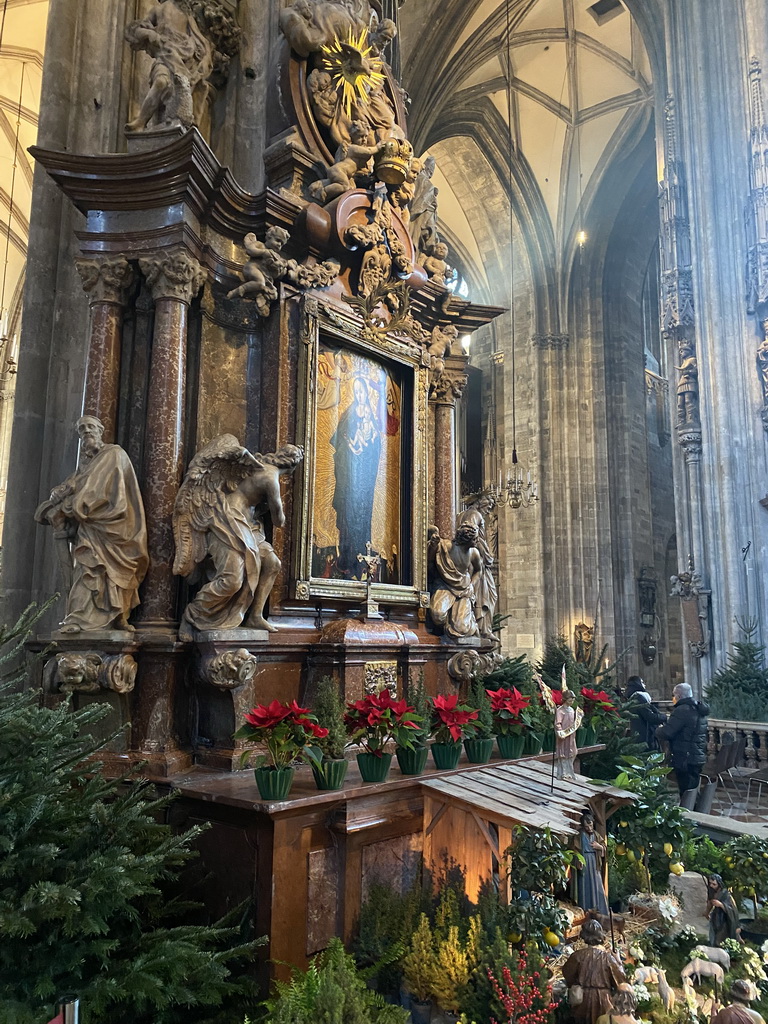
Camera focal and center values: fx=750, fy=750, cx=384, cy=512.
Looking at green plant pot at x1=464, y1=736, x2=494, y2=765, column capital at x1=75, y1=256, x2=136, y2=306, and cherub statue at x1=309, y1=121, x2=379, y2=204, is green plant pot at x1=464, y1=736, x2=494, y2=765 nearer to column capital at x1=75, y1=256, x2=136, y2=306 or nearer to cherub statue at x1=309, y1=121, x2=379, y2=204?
column capital at x1=75, y1=256, x2=136, y2=306

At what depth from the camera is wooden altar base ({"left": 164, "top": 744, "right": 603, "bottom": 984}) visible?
3645mm

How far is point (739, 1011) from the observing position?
3016mm

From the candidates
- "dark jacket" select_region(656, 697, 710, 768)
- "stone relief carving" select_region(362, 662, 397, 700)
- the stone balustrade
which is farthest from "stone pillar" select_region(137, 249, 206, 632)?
the stone balustrade

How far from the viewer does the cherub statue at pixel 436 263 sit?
292 inches

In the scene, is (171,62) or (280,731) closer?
(280,731)

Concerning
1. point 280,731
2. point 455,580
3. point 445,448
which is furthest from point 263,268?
point 280,731

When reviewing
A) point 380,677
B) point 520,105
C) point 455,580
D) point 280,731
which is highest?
point 520,105

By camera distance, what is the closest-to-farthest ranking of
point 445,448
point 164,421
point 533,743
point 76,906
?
point 76,906 < point 164,421 < point 533,743 < point 445,448

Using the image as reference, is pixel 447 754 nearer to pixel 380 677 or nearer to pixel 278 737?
pixel 380 677

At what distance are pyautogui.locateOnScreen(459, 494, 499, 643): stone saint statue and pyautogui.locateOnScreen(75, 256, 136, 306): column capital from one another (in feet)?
11.6

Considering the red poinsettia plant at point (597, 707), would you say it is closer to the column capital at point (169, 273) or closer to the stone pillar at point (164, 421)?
the stone pillar at point (164, 421)

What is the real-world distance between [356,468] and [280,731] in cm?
300

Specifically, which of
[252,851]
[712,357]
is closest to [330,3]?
[252,851]

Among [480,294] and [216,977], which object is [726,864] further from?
[480,294]
